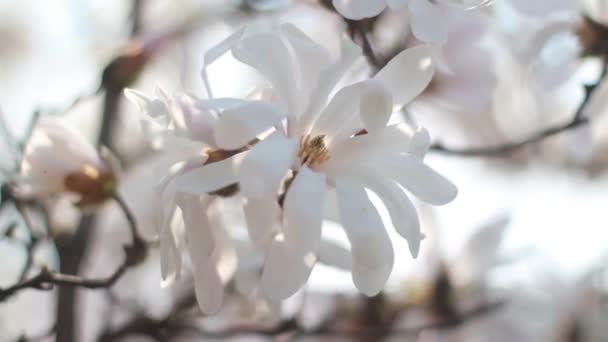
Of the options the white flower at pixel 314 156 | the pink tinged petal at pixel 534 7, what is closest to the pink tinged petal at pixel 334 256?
the white flower at pixel 314 156

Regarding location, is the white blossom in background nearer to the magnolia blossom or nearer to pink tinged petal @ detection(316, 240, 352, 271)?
pink tinged petal @ detection(316, 240, 352, 271)

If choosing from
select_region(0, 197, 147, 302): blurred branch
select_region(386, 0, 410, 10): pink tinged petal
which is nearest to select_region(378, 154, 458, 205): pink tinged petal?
select_region(386, 0, 410, 10): pink tinged petal

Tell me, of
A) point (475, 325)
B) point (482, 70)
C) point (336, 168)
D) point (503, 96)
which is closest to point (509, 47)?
point (482, 70)

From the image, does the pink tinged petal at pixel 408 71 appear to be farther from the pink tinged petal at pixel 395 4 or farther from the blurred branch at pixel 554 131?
the blurred branch at pixel 554 131

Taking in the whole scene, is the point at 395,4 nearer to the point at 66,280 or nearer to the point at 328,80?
the point at 328,80

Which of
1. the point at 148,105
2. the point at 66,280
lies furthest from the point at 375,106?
the point at 66,280
